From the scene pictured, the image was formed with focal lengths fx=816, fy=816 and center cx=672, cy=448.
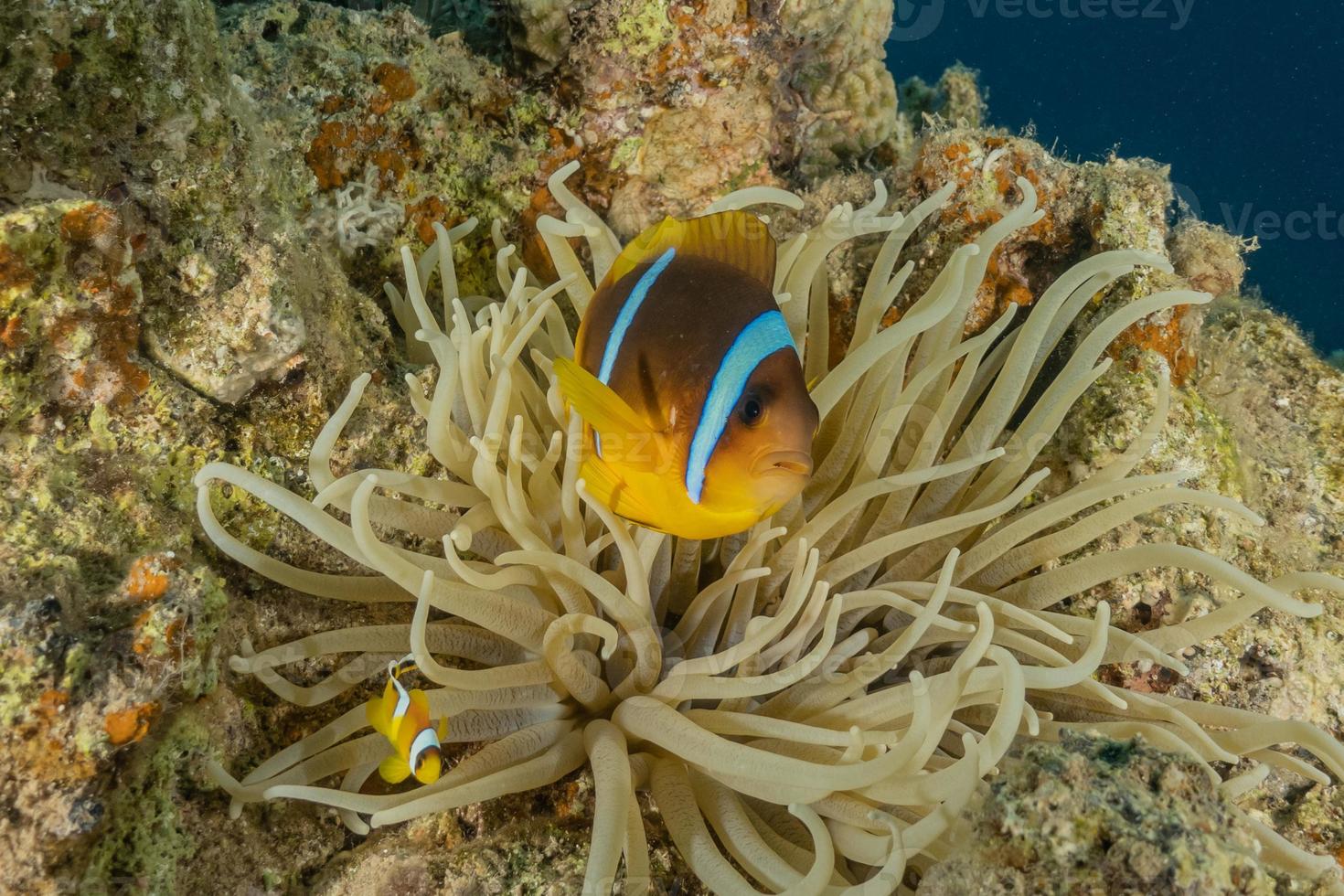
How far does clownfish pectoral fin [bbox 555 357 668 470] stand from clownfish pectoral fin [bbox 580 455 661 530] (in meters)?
0.05

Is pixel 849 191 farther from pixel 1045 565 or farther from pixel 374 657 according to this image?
pixel 374 657

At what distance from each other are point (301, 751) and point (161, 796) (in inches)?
7.9

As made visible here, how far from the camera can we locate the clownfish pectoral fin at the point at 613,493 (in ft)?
3.71

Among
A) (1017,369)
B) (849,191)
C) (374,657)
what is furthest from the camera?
(849,191)

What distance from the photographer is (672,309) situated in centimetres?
115

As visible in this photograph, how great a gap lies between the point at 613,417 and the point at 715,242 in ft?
1.36

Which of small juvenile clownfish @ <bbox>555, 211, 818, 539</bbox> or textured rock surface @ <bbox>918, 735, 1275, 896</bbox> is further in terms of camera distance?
small juvenile clownfish @ <bbox>555, 211, 818, 539</bbox>

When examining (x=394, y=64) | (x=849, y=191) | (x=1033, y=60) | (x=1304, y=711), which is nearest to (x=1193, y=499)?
(x=1304, y=711)

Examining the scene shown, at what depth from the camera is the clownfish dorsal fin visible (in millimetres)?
1295

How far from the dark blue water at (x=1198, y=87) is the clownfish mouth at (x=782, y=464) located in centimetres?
2733
